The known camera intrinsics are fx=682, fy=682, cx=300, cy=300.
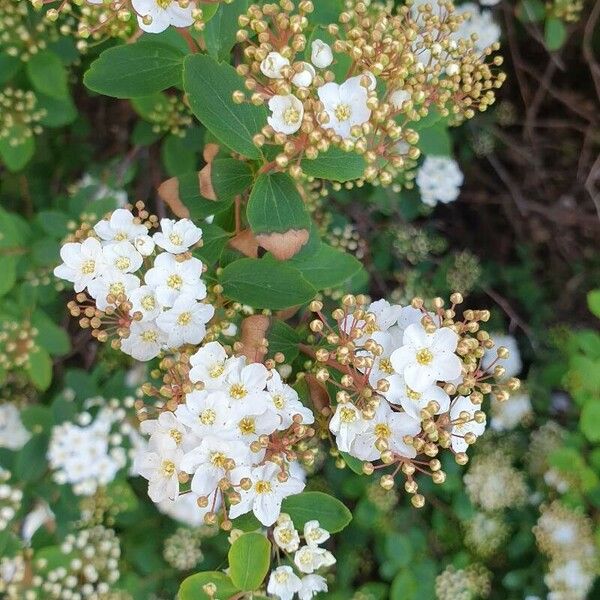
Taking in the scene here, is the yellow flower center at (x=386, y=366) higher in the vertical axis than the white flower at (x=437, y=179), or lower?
higher

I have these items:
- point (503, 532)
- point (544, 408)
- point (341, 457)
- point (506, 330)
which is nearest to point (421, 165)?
point (506, 330)

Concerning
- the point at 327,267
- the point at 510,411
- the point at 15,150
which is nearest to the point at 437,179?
the point at 510,411

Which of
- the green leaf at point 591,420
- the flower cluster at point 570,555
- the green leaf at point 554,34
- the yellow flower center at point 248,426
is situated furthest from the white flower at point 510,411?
the yellow flower center at point 248,426

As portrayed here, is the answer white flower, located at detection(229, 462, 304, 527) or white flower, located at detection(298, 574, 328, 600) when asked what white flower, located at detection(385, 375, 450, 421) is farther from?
white flower, located at detection(298, 574, 328, 600)

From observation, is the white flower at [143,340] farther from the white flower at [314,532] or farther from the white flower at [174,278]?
the white flower at [314,532]

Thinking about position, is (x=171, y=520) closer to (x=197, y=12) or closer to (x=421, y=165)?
(x=421, y=165)
